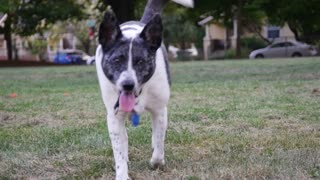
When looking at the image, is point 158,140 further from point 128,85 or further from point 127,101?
point 128,85

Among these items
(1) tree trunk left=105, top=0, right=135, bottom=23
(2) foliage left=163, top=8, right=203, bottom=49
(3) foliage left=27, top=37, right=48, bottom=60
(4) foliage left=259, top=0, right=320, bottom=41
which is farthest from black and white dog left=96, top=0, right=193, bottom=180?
(3) foliage left=27, top=37, right=48, bottom=60

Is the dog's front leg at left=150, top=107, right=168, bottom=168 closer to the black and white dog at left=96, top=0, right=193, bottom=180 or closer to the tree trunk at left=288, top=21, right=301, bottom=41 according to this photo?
the black and white dog at left=96, top=0, right=193, bottom=180

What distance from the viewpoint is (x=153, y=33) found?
3.71 meters

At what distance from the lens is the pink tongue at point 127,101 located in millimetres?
3543

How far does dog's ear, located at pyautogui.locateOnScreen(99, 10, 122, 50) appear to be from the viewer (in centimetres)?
362

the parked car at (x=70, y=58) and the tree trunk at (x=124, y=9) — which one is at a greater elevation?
the tree trunk at (x=124, y=9)

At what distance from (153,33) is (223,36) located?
1995 inches

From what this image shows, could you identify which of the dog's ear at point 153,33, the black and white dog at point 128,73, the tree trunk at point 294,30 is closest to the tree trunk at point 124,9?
the tree trunk at point 294,30

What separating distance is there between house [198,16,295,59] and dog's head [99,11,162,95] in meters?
41.9

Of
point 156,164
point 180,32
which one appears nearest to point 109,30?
point 156,164

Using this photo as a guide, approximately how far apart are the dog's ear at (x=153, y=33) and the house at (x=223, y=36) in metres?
41.9

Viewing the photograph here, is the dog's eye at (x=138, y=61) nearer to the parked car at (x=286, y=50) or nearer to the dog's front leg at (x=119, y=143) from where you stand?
the dog's front leg at (x=119, y=143)

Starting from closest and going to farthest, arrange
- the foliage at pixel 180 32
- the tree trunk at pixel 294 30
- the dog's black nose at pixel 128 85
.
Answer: the dog's black nose at pixel 128 85
the tree trunk at pixel 294 30
the foliage at pixel 180 32

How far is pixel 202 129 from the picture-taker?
6180mm
